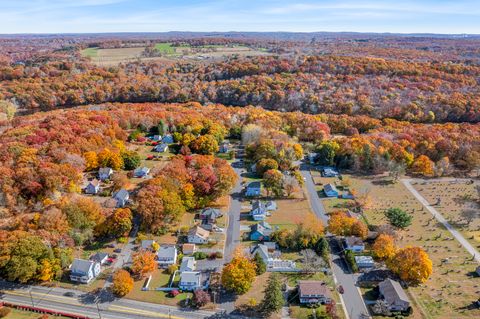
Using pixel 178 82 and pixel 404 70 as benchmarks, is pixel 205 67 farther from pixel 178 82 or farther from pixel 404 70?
pixel 404 70

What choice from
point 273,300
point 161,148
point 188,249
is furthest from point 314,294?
point 161,148

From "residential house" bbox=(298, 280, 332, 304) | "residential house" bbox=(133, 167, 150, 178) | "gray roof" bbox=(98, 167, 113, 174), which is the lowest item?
"residential house" bbox=(298, 280, 332, 304)

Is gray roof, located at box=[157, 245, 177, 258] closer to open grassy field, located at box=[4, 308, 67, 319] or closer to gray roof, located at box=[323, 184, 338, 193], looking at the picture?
open grassy field, located at box=[4, 308, 67, 319]

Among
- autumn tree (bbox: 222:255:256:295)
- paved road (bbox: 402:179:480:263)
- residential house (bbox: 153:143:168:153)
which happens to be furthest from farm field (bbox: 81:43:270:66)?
autumn tree (bbox: 222:255:256:295)

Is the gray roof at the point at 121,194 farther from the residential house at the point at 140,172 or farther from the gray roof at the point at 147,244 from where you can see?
the gray roof at the point at 147,244

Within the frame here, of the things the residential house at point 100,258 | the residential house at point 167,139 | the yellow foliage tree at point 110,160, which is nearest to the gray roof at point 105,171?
the yellow foliage tree at point 110,160

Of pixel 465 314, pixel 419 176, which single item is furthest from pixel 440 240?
pixel 419 176
